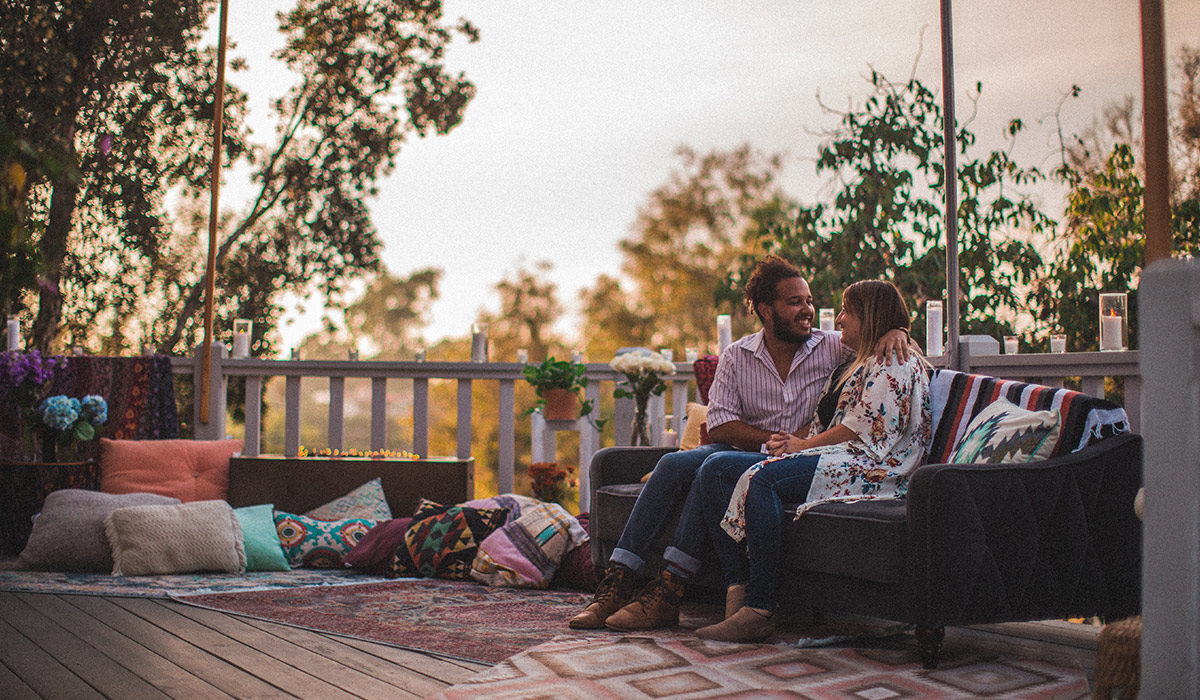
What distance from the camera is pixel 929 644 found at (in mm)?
2352

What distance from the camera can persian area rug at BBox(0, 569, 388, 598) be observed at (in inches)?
130

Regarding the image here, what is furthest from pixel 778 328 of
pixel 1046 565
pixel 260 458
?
pixel 260 458

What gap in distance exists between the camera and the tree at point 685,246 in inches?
601

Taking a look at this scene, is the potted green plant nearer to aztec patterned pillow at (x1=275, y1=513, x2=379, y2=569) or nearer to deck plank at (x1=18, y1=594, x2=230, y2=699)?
aztec patterned pillow at (x1=275, y1=513, x2=379, y2=569)

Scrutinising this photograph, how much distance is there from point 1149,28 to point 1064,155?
3.63m

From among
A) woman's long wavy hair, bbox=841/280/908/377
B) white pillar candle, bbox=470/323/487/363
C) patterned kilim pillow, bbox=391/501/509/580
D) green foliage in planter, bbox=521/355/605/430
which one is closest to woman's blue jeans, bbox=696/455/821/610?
woman's long wavy hair, bbox=841/280/908/377

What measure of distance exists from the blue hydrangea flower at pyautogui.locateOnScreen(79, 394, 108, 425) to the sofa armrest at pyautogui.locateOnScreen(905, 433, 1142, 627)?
12.4 feet

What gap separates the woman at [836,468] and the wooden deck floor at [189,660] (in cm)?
75

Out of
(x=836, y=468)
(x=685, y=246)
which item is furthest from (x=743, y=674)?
(x=685, y=246)

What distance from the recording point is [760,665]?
2.37 m

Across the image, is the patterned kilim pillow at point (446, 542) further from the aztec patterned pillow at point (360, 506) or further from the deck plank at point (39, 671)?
the deck plank at point (39, 671)

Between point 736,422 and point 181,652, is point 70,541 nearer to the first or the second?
point 181,652

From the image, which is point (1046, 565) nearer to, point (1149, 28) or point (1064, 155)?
point (1149, 28)

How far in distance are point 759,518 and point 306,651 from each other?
1206mm
